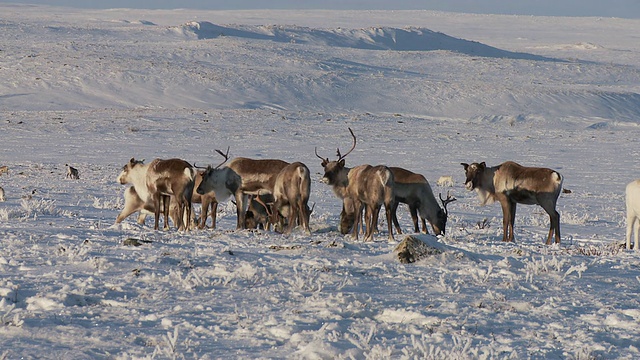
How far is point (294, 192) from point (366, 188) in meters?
1.25

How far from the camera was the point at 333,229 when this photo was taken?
13.9 m

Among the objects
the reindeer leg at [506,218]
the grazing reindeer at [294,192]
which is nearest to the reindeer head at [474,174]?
the reindeer leg at [506,218]

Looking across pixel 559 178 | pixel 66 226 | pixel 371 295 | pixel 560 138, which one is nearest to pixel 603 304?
pixel 371 295

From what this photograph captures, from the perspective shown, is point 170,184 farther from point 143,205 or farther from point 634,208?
point 634,208

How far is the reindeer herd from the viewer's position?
1282 cm

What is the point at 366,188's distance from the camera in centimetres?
1262

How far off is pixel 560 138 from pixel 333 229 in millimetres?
26814

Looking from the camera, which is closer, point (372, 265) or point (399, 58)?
point (372, 265)

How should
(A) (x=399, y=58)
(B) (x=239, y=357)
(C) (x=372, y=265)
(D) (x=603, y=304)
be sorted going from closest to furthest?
(B) (x=239, y=357)
(D) (x=603, y=304)
(C) (x=372, y=265)
(A) (x=399, y=58)

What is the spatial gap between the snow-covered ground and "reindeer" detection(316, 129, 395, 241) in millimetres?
421

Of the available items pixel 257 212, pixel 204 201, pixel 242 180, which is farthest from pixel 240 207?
pixel 257 212

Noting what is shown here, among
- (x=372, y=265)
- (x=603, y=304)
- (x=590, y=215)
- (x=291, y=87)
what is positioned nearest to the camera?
(x=603, y=304)

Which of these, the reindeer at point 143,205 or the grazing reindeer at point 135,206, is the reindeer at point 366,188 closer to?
the reindeer at point 143,205

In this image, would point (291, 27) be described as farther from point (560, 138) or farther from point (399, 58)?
point (560, 138)
